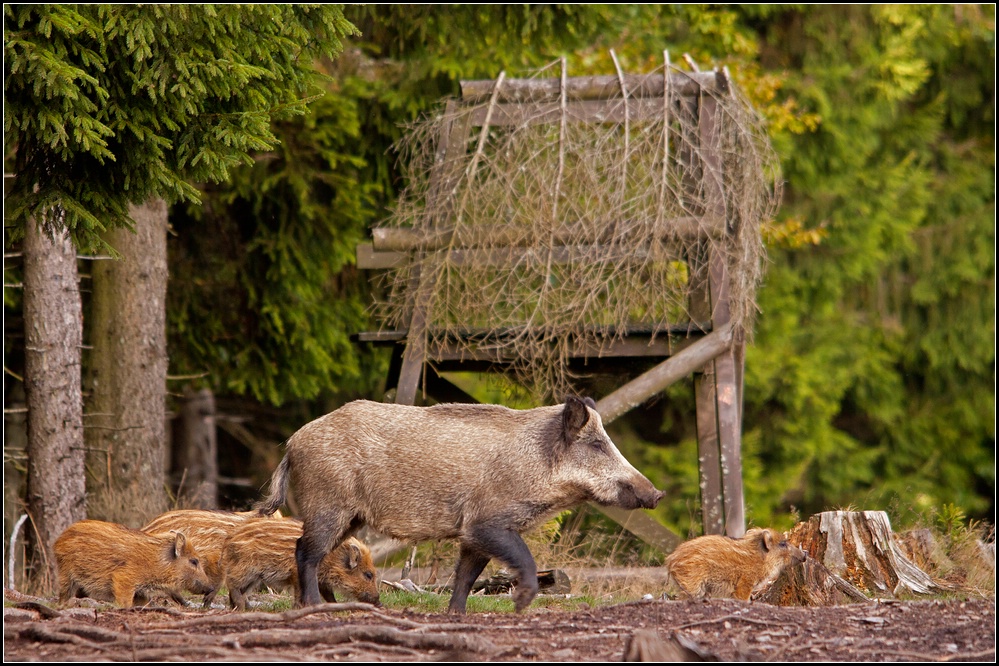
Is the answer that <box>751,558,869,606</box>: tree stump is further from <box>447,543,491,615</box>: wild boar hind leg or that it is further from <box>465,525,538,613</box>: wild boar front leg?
<box>447,543,491,615</box>: wild boar hind leg

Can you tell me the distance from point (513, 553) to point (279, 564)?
1631mm

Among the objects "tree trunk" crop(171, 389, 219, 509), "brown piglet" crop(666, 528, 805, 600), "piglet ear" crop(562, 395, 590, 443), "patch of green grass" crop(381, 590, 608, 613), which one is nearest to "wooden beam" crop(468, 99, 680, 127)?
"piglet ear" crop(562, 395, 590, 443)

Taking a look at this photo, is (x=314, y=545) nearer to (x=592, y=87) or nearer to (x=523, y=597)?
(x=523, y=597)

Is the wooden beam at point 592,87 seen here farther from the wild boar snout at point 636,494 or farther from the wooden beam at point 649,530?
the wild boar snout at point 636,494

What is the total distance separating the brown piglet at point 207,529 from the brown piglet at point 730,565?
2.88m

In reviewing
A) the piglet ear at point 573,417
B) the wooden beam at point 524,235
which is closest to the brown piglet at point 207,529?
the piglet ear at point 573,417

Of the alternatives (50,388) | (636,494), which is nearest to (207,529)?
(50,388)

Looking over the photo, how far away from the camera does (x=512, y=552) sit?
7.28 metres

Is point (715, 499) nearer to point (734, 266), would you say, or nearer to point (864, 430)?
point (734, 266)

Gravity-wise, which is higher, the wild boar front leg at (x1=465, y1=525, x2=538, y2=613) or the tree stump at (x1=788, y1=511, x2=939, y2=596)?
the wild boar front leg at (x1=465, y1=525, x2=538, y2=613)

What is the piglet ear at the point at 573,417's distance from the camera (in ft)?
24.5

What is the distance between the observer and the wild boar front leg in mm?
7188

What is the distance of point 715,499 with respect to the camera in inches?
Answer: 410

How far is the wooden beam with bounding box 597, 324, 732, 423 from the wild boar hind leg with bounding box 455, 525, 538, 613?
9.09ft
